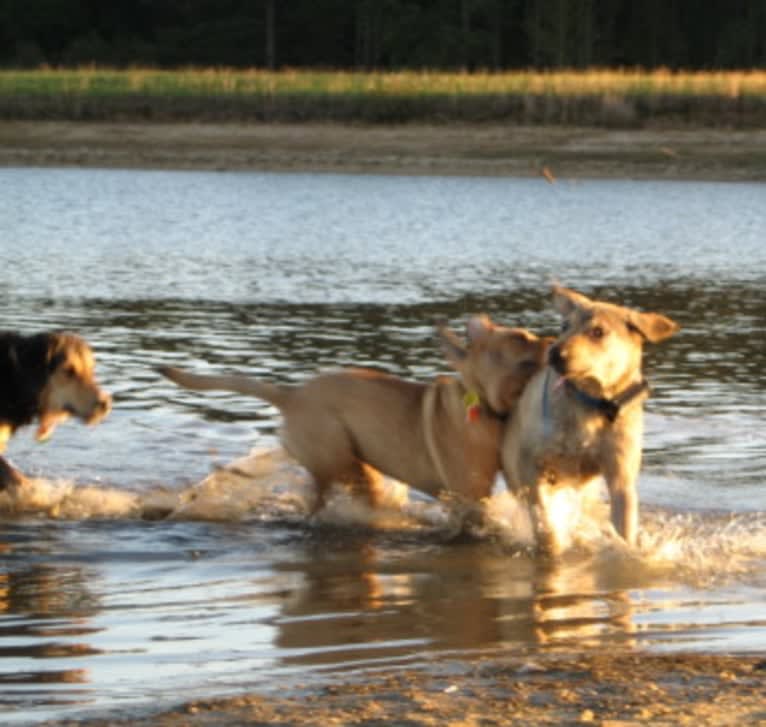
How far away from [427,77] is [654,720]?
35.5 m

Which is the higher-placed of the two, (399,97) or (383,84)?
(383,84)

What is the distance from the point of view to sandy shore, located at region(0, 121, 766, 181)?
32.4m

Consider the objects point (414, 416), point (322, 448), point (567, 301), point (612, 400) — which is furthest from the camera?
point (322, 448)

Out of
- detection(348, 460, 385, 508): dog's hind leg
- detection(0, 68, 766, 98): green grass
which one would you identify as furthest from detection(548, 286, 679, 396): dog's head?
detection(0, 68, 766, 98): green grass

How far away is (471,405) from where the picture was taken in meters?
7.23

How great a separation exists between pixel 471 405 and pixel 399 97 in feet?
102

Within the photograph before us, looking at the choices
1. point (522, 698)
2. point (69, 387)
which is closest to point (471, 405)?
point (69, 387)

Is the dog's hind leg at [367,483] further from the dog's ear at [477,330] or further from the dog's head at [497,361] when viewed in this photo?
the dog's ear at [477,330]

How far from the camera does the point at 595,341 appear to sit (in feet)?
21.9

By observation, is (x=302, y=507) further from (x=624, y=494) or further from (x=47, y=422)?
(x=624, y=494)

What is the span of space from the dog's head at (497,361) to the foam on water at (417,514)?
1.64 ft

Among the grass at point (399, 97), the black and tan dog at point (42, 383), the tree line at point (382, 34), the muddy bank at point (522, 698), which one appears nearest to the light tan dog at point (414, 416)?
the black and tan dog at point (42, 383)

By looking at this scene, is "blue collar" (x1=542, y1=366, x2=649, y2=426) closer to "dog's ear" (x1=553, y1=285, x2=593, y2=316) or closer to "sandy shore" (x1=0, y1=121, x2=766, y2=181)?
"dog's ear" (x1=553, y1=285, x2=593, y2=316)

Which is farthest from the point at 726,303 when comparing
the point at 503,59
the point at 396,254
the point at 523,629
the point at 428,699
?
the point at 503,59
